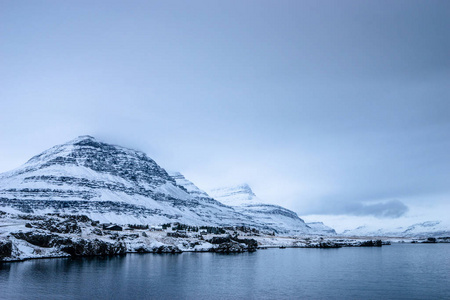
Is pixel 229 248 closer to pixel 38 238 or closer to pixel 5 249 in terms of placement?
pixel 38 238

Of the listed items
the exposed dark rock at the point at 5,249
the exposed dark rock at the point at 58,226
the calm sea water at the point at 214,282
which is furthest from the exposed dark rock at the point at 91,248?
the calm sea water at the point at 214,282

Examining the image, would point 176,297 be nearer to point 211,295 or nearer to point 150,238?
point 211,295

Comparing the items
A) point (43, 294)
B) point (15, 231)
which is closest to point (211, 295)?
point (43, 294)

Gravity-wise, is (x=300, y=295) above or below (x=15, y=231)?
below

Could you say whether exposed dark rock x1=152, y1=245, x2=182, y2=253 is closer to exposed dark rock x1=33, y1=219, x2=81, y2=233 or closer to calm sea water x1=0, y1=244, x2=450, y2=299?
exposed dark rock x1=33, y1=219, x2=81, y2=233

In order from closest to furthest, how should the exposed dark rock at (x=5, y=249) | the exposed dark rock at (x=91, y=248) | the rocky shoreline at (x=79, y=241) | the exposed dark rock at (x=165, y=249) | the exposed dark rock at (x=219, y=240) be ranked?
1. the exposed dark rock at (x=5, y=249)
2. the rocky shoreline at (x=79, y=241)
3. the exposed dark rock at (x=91, y=248)
4. the exposed dark rock at (x=165, y=249)
5. the exposed dark rock at (x=219, y=240)

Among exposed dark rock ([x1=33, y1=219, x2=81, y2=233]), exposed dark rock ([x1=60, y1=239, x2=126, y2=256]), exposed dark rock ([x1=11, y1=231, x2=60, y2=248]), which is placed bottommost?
exposed dark rock ([x1=60, y1=239, x2=126, y2=256])

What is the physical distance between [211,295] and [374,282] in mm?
37044

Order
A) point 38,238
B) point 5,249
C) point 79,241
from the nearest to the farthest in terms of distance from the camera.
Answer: point 5,249 < point 38,238 < point 79,241

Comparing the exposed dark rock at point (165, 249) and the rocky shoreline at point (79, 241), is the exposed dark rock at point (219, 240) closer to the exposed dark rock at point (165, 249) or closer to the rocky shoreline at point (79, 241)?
the rocky shoreline at point (79, 241)

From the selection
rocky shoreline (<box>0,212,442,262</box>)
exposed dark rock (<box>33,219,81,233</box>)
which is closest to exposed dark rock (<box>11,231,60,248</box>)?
rocky shoreline (<box>0,212,442,262</box>)

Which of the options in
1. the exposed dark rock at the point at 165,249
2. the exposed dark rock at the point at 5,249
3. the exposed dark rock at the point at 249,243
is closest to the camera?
the exposed dark rock at the point at 5,249

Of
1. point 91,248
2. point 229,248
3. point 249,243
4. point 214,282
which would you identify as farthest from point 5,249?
point 249,243

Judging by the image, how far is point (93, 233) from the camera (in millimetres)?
142500
